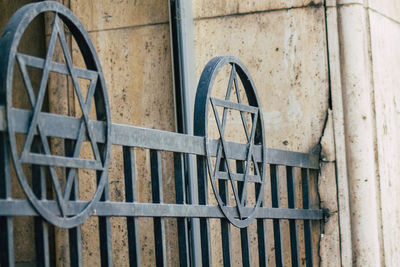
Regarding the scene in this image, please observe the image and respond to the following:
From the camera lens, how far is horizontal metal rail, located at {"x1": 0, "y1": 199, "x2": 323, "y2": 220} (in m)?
2.46

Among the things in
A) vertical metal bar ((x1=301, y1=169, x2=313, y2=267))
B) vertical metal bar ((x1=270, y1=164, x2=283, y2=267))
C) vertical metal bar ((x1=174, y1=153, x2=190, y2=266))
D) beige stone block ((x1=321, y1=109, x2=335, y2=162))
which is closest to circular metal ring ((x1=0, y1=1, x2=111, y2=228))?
vertical metal bar ((x1=174, y1=153, x2=190, y2=266))

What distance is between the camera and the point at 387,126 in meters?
5.75

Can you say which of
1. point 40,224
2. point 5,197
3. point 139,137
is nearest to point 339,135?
point 139,137

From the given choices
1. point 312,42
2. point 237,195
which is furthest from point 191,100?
point 237,195

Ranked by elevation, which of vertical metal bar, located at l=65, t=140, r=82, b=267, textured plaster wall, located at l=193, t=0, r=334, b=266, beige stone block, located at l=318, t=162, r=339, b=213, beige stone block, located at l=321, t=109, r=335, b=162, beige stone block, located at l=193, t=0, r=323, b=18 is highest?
beige stone block, located at l=193, t=0, r=323, b=18

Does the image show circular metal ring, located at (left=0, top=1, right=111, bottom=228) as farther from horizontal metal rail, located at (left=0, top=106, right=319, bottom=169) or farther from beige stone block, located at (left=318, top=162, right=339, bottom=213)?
beige stone block, located at (left=318, top=162, right=339, bottom=213)

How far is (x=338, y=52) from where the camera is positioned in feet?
17.9

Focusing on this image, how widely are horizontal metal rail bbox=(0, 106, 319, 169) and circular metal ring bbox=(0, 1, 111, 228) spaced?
23mm

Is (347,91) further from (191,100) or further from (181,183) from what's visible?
(181,183)

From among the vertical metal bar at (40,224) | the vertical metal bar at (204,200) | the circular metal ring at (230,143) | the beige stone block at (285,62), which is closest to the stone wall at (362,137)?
the beige stone block at (285,62)

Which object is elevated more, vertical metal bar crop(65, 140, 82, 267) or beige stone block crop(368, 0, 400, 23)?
beige stone block crop(368, 0, 400, 23)

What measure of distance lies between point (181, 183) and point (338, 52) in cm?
238

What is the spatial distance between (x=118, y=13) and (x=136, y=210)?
10.3 feet

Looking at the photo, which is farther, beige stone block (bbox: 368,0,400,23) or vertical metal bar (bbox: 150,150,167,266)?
beige stone block (bbox: 368,0,400,23)
